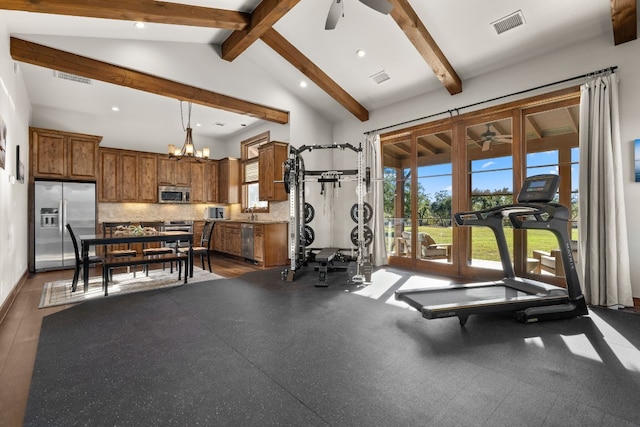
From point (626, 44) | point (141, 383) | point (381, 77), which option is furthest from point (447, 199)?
point (141, 383)

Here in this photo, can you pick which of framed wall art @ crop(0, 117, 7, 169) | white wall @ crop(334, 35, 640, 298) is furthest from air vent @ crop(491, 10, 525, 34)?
framed wall art @ crop(0, 117, 7, 169)

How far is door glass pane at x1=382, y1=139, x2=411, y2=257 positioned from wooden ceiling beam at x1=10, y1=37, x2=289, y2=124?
2.82m

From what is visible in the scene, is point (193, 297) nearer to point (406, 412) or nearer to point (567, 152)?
point (406, 412)

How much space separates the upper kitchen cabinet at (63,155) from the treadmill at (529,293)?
6.50m

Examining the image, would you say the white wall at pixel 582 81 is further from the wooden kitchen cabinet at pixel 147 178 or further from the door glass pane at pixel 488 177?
the wooden kitchen cabinet at pixel 147 178

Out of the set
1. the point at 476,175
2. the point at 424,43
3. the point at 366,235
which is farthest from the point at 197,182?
the point at 476,175

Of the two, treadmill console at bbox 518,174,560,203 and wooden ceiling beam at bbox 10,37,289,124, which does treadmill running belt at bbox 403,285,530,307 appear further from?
wooden ceiling beam at bbox 10,37,289,124

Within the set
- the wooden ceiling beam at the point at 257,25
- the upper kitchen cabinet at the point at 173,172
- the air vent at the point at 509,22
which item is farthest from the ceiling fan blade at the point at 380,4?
the upper kitchen cabinet at the point at 173,172

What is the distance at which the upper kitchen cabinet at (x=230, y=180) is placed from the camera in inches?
329

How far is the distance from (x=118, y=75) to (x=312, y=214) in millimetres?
3975

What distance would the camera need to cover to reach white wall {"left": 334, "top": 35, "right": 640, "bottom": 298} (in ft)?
11.5

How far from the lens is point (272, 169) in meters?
6.60

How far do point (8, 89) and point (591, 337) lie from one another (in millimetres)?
6784

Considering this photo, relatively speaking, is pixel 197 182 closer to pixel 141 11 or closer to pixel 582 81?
pixel 141 11
